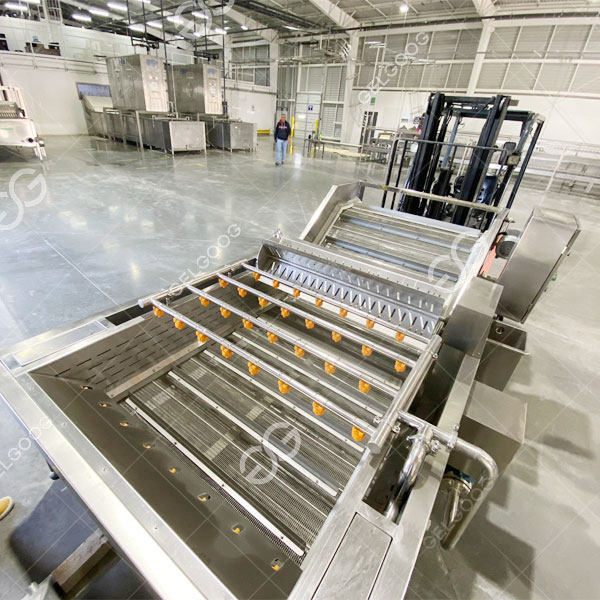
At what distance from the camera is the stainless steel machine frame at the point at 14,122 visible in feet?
25.1

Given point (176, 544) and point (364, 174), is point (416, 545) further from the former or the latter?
point (364, 174)

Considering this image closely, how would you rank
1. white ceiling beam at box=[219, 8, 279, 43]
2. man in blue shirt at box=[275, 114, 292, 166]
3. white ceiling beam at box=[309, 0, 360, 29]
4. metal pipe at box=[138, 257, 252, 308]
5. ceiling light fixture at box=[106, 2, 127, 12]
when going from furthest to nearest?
white ceiling beam at box=[219, 8, 279, 43] → ceiling light fixture at box=[106, 2, 127, 12] → white ceiling beam at box=[309, 0, 360, 29] → man in blue shirt at box=[275, 114, 292, 166] → metal pipe at box=[138, 257, 252, 308]

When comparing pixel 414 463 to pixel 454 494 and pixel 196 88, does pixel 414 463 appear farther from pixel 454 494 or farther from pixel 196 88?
pixel 196 88

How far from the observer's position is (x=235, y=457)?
62.5 inches

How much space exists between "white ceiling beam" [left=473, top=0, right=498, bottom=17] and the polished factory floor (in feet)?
25.9

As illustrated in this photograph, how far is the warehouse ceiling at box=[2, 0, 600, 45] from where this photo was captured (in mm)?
11078

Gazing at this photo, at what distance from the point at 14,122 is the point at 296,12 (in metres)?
13.0

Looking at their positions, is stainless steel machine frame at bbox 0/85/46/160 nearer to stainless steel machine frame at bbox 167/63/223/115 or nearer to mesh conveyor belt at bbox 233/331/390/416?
stainless steel machine frame at bbox 167/63/223/115

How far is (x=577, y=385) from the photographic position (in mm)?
2734

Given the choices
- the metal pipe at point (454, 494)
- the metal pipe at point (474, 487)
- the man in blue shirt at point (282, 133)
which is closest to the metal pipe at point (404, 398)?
the metal pipe at point (474, 487)

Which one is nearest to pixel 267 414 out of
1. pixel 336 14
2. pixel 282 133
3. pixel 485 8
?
pixel 282 133

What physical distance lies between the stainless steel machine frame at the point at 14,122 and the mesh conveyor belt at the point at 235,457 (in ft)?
31.1

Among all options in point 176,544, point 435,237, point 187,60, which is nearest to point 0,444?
point 176,544

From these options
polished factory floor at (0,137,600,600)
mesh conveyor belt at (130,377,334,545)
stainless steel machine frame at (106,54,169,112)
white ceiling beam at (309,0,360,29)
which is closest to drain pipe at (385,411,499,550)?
mesh conveyor belt at (130,377,334,545)
